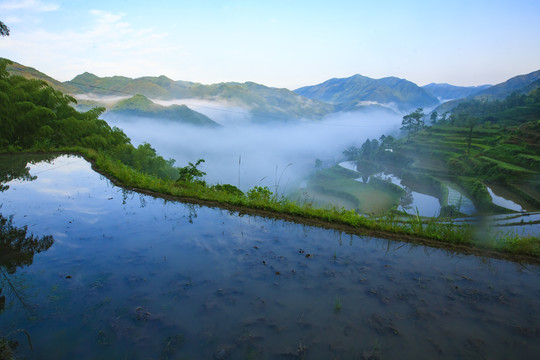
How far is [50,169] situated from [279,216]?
1046 cm

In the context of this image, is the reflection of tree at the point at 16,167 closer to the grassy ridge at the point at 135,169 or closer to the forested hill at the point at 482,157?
the grassy ridge at the point at 135,169

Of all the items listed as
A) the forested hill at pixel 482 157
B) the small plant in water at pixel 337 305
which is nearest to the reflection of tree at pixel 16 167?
the small plant in water at pixel 337 305

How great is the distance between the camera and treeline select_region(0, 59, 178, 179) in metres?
14.2

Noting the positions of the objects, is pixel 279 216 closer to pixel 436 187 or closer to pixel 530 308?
pixel 530 308

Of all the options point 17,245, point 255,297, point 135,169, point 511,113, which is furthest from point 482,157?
point 17,245

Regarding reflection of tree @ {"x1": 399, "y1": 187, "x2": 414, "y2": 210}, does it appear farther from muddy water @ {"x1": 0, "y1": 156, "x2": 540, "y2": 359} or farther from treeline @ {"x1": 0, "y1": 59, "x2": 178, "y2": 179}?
muddy water @ {"x1": 0, "y1": 156, "x2": 540, "y2": 359}

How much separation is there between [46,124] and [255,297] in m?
18.3

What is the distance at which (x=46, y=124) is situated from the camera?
52.2 feet

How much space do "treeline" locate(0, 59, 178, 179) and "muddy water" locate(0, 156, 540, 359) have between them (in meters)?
9.15

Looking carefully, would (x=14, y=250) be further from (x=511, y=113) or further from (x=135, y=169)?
(x=511, y=113)

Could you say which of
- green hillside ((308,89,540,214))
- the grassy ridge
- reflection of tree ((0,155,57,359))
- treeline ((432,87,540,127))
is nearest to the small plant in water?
the grassy ridge

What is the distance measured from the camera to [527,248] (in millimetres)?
5312

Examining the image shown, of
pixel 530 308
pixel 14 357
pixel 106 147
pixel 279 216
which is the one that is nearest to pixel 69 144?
pixel 106 147

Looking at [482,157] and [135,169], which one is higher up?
[135,169]
